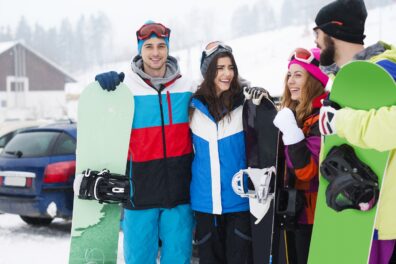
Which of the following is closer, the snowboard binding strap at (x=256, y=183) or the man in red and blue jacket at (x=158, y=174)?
the snowboard binding strap at (x=256, y=183)

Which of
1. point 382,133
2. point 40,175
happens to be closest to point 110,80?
point 382,133

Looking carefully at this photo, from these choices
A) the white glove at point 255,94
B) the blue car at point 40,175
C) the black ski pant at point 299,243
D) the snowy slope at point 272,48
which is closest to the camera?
the black ski pant at point 299,243

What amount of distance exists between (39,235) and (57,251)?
93cm

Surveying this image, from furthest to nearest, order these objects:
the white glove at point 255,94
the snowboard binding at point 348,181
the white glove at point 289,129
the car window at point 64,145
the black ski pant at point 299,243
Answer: the car window at point 64,145 → the white glove at point 255,94 → the black ski pant at point 299,243 → the white glove at point 289,129 → the snowboard binding at point 348,181

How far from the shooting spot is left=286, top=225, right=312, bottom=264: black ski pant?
287 cm

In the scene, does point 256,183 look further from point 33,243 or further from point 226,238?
point 33,243

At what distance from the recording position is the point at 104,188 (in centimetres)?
318

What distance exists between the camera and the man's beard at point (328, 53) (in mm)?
2599

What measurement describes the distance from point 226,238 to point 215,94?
103cm

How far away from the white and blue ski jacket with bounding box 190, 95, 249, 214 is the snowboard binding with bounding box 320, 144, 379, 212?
0.88 m

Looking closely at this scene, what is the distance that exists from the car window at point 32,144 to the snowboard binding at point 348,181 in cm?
466

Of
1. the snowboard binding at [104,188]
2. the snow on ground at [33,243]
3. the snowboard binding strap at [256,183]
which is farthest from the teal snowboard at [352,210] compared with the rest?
the snow on ground at [33,243]

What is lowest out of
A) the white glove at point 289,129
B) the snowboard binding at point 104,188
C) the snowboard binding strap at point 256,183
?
the snowboard binding at point 104,188

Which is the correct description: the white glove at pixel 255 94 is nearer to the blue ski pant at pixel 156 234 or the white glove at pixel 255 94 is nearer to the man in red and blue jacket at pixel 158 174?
the man in red and blue jacket at pixel 158 174
